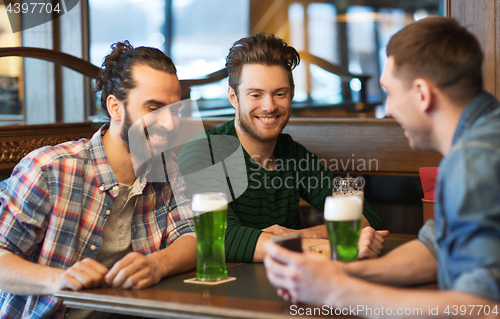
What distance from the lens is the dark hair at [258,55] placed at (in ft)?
6.16

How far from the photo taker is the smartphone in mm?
896

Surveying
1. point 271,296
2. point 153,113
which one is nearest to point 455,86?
point 271,296

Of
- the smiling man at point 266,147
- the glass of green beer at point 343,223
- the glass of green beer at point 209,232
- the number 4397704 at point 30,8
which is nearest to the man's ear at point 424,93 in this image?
the glass of green beer at point 343,223

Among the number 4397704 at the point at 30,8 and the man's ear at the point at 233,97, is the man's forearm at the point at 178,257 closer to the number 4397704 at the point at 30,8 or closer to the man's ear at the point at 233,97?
the man's ear at the point at 233,97

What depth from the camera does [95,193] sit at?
143cm

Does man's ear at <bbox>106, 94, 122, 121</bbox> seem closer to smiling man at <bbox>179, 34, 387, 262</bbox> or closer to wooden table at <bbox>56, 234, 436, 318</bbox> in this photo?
smiling man at <bbox>179, 34, 387, 262</bbox>

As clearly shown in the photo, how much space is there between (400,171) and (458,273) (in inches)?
65.2

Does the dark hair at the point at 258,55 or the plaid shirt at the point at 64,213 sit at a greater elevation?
the dark hair at the point at 258,55

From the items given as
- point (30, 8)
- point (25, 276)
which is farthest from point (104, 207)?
point (30, 8)

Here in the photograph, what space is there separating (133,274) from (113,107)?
2.20ft

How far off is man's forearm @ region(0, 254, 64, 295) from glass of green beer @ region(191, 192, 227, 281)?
0.34 metres

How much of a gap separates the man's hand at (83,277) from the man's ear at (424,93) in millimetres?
763

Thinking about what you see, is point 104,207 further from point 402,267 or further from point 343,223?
point 402,267

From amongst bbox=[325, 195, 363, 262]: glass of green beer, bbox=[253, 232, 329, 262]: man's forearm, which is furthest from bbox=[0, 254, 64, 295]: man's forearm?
bbox=[325, 195, 363, 262]: glass of green beer
